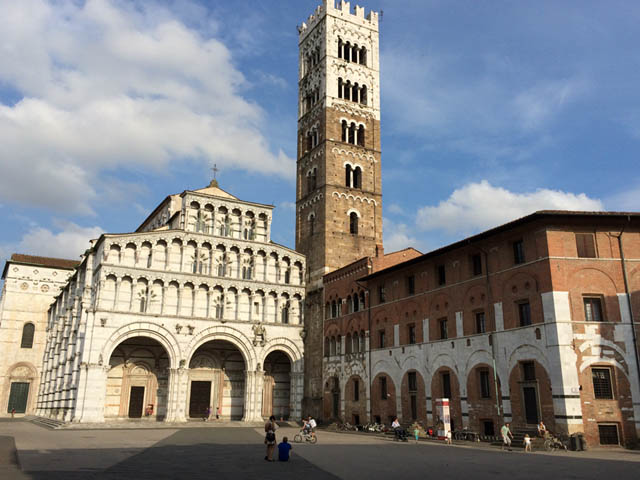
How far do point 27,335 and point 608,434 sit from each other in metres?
59.4

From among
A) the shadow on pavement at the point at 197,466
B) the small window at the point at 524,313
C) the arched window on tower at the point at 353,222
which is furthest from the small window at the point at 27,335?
the small window at the point at 524,313

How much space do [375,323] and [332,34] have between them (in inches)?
1231

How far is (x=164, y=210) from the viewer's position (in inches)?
2079

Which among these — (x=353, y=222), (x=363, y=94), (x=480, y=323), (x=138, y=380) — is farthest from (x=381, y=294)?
(x=363, y=94)

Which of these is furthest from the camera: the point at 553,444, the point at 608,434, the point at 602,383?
the point at 602,383

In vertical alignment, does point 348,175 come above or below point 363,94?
below

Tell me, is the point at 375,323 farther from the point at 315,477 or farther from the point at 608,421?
the point at 315,477

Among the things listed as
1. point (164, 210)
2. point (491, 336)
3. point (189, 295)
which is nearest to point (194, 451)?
point (491, 336)

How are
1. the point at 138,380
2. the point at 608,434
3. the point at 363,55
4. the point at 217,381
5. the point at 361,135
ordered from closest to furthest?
the point at 608,434
the point at 138,380
the point at 217,381
the point at 361,135
the point at 363,55

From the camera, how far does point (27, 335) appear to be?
61875mm

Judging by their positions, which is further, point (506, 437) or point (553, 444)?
point (506, 437)

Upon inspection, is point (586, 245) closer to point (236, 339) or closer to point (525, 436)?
point (525, 436)

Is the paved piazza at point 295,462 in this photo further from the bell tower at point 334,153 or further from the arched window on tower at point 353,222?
the arched window on tower at point 353,222

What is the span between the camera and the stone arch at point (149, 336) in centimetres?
3978
